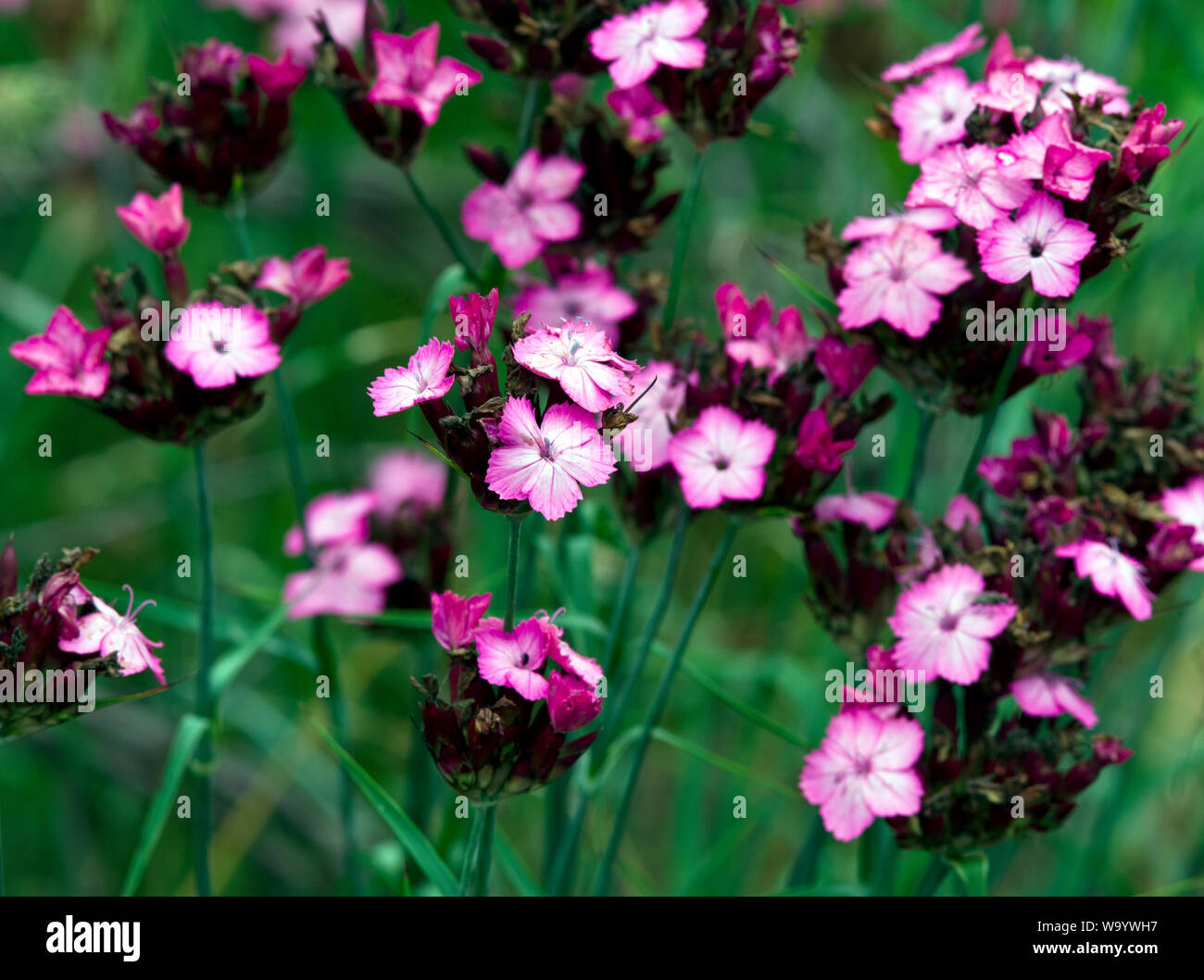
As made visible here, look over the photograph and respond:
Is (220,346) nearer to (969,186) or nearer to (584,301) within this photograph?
(584,301)

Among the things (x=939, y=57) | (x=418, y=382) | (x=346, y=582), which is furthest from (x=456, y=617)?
(x=939, y=57)

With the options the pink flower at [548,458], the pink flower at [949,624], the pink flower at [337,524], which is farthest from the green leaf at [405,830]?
the pink flower at [337,524]

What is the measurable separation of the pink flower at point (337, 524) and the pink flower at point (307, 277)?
1.19ft

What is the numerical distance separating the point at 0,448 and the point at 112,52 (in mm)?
740

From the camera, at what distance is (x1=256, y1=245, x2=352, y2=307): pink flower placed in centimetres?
118

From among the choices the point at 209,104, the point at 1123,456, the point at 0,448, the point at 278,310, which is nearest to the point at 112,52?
the point at 0,448

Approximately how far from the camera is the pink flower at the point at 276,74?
124cm

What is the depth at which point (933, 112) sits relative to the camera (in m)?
1.14

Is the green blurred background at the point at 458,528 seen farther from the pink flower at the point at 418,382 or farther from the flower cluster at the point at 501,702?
the pink flower at the point at 418,382

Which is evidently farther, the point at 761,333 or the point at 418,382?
the point at 761,333

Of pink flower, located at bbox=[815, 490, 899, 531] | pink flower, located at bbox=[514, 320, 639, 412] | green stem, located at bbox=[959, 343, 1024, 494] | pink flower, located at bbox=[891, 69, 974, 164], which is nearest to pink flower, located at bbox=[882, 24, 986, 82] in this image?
pink flower, located at bbox=[891, 69, 974, 164]

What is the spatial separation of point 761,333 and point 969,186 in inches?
9.3
